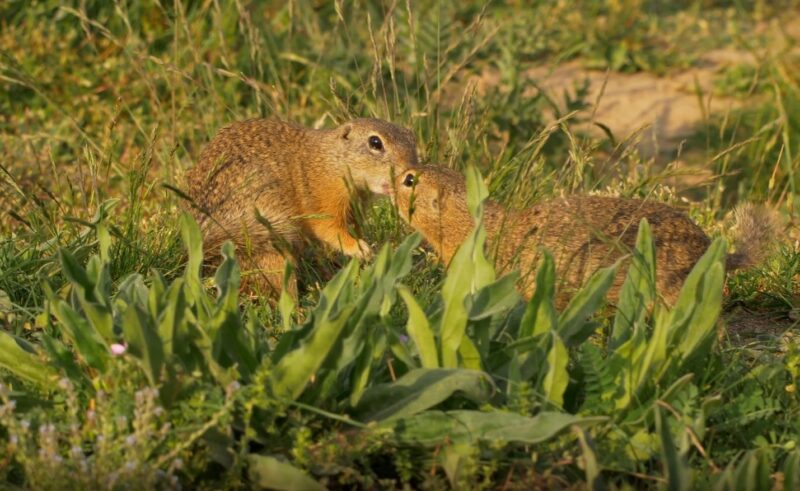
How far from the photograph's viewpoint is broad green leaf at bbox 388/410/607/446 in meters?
3.19

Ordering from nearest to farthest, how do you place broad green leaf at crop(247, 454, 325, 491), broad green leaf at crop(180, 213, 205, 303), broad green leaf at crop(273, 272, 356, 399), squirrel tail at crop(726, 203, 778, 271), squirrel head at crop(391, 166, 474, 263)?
broad green leaf at crop(247, 454, 325, 491), broad green leaf at crop(273, 272, 356, 399), broad green leaf at crop(180, 213, 205, 303), squirrel tail at crop(726, 203, 778, 271), squirrel head at crop(391, 166, 474, 263)

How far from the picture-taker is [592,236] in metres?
4.56

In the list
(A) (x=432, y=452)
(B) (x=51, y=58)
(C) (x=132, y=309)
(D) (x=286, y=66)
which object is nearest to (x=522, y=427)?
(A) (x=432, y=452)

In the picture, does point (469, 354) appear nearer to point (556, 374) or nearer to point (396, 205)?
point (556, 374)

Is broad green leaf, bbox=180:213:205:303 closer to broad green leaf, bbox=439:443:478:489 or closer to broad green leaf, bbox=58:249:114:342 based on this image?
broad green leaf, bbox=58:249:114:342

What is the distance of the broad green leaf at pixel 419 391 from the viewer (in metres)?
3.28

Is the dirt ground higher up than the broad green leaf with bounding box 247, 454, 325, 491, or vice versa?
the dirt ground

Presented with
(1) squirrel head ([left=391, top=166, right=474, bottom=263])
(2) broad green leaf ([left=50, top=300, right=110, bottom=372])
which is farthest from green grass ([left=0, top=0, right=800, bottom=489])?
(1) squirrel head ([left=391, top=166, right=474, bottom=263])

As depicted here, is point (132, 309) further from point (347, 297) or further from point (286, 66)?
point (286, 66)

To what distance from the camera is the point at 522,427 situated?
323 cm

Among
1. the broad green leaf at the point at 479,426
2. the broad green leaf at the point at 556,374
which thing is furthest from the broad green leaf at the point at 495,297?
the broad green leaf at the point at 479,426

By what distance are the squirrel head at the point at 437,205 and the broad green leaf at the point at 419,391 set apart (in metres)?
1.68

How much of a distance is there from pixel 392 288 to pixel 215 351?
572 mm

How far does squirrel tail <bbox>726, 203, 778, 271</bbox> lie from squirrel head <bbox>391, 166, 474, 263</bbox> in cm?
106
